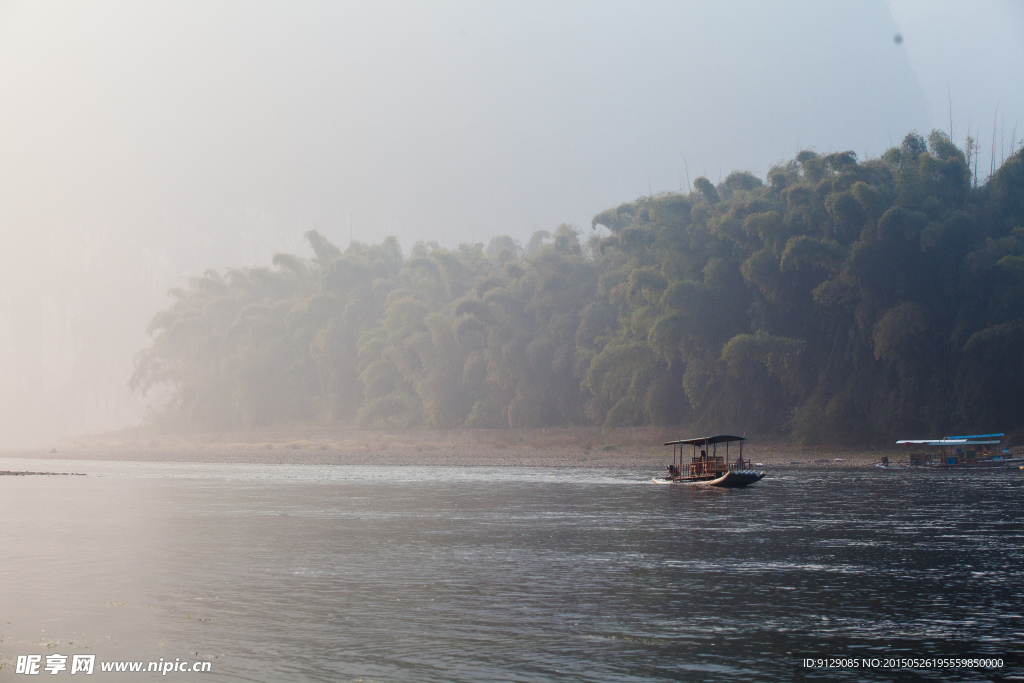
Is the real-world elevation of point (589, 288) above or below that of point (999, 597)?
above

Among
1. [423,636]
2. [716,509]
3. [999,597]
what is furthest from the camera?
[716,509]

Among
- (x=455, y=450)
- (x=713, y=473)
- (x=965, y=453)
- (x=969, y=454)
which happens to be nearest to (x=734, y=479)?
(x=713, y=473)

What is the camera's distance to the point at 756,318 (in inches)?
2169

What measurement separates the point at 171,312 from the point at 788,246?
2995 inches

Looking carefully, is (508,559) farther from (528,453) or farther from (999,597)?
(528,453)

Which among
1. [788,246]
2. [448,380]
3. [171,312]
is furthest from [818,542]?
[171,312]

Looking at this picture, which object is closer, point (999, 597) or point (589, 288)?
point (999, 597)

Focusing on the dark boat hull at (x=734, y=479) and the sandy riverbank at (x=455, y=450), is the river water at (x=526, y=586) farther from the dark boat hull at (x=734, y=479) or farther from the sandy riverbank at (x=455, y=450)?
the sandy riverbank at (x=455, y=450)

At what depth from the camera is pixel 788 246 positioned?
50.6 metres

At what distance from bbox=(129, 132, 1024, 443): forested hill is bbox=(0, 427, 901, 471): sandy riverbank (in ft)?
4.33

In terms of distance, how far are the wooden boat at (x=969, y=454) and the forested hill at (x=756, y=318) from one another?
6.36 feet

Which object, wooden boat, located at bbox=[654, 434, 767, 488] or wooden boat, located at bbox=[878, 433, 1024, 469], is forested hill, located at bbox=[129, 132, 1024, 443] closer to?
wooden boat, located at bbox=[878, 433, 1024, 469]

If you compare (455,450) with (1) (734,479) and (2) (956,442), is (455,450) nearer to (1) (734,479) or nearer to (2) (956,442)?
(1) (734,479)

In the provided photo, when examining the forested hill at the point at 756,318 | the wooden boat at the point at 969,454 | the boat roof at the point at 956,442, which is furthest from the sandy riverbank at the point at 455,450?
the boat roof at the point at 956,442
